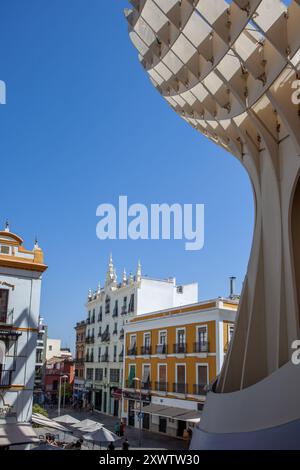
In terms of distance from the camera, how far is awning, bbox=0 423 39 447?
17031 millimetres

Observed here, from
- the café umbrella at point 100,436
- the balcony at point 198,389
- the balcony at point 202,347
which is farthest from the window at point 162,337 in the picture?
the café umbrella at point 100,436

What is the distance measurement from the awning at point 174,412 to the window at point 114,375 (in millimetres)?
8809

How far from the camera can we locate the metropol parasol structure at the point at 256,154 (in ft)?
31.3

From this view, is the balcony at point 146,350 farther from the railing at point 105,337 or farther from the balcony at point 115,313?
the railing at point 105,337

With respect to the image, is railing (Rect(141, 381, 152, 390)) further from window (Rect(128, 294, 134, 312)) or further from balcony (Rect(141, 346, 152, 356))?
window (Rect(128, 294, 134, 312))

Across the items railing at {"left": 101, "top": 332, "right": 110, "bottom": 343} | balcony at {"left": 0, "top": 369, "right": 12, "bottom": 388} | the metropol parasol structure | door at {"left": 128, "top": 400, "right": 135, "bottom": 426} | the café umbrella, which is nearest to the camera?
the metropol parasol structure

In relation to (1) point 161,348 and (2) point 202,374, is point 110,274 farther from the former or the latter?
(2) point 202,374

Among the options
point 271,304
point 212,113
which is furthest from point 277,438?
point 212,113

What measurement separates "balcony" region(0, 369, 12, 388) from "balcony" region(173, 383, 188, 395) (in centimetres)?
1472

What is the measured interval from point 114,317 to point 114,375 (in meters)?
6.10

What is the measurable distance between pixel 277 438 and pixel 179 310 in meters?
28.5

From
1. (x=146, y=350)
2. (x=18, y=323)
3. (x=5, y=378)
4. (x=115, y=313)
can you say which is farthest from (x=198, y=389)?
(x=115, y=313)

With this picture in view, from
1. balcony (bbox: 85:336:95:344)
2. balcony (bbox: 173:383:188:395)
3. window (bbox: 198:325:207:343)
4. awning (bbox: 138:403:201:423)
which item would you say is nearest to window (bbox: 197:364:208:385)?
balcony (bbox: 173:383:188:395)

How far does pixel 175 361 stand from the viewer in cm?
3619
